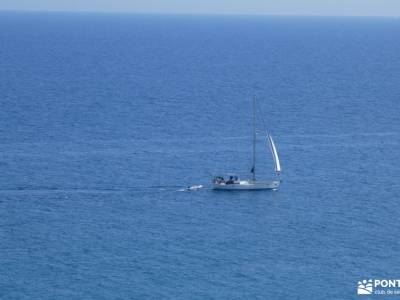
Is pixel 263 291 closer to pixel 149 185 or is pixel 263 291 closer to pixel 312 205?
pixel 312 205

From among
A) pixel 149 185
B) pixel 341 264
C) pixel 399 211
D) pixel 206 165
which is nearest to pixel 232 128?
pixel 206 165

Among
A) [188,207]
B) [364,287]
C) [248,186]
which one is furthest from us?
[248,186]

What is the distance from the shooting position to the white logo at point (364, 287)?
9150cm

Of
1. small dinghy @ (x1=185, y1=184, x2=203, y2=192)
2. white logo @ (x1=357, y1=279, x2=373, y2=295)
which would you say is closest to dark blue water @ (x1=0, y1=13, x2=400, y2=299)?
white logo @ (x1=357, y1=279, x2=373, y2=295)

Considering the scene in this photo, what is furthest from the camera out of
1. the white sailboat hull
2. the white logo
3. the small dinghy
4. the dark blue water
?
the white sailboat hull

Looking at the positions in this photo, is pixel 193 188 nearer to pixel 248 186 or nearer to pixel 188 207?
pixel 248 186

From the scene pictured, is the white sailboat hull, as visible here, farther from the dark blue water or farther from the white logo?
the white logo

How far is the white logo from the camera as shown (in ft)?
300

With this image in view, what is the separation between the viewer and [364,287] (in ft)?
304

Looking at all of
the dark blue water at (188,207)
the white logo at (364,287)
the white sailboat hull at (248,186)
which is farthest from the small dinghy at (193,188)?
the white logo at (364,287)

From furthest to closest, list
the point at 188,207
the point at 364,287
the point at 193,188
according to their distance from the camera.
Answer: the point at 193,188 → the point at 188,207 → the point at 364,287

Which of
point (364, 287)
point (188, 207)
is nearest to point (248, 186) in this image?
point (188, 207)

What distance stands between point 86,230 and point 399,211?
34.1 metres

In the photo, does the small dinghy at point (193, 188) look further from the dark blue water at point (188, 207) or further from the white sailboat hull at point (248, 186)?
the white sailboat hull at point (248, 186)
